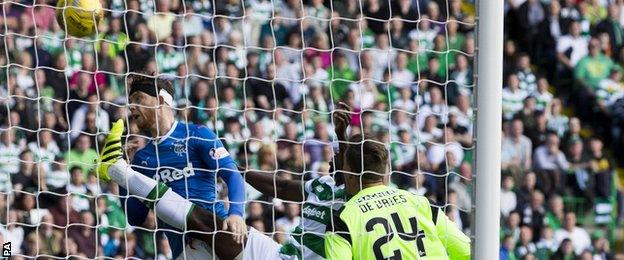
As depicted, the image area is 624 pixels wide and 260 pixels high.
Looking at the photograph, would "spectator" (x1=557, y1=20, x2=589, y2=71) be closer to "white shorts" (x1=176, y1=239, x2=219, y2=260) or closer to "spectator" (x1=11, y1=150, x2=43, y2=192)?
"spectator" (x1=11, y1=150, x2=43, y2=192)

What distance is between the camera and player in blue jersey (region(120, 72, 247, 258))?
6.30m

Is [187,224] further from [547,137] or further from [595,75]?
[595,75]

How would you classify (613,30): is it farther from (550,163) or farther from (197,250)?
(197,250)

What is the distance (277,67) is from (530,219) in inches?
83.5

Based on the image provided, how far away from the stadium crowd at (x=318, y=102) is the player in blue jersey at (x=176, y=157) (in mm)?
181

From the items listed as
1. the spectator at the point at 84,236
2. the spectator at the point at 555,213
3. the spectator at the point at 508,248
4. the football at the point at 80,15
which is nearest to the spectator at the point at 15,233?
the spectator at the point at 84,236

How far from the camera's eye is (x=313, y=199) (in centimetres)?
621

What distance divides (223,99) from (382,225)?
96.6 inches

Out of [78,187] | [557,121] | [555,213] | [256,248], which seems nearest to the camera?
[256,248]

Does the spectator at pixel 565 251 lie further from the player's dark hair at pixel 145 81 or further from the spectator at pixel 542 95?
the player's dark hair at pixel 145 81

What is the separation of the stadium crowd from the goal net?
0.05 feet

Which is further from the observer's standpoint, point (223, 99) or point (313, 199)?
point (223, 99)

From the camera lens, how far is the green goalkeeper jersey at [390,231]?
18.8 ft

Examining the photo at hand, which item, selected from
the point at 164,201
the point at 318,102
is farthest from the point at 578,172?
the point at 164,201
